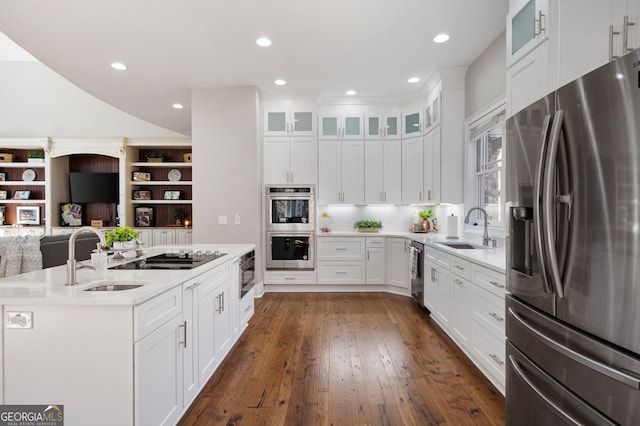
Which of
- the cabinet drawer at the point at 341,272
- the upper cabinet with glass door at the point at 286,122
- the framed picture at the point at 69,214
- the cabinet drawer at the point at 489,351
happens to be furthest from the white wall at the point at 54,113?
the cabinet drawer at the point at 489,351

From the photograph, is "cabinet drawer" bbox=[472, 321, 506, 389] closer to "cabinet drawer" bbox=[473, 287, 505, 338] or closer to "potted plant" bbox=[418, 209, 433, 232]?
"cabinet drawer" bbox=[473, 287, 505, 338]

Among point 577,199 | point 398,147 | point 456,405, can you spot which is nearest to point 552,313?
point 577,199

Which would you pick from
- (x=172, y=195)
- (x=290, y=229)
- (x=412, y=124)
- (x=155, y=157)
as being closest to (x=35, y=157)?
(x=155, y=157)

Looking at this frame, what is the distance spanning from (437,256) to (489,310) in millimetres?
1226

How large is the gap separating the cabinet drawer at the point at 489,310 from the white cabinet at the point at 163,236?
6104 millimetres

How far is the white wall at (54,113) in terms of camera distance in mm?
7039

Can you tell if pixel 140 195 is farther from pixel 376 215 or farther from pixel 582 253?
pixel 582 253

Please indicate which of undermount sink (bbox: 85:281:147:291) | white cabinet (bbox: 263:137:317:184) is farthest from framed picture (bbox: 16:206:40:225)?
undermount sink (bbox: 85:281:147:291)

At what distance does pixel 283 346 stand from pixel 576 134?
2778mm

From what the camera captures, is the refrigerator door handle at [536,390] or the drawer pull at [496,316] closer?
the refrigerator door handle at [536,390]

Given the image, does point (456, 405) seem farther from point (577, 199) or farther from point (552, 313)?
point (577, 199)

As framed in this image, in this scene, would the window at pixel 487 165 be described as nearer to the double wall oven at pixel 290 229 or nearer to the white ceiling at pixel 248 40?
the white ceiling at pixel 248 40

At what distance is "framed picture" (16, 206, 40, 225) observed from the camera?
6.97m

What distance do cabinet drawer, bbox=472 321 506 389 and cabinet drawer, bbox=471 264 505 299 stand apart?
322 mm
